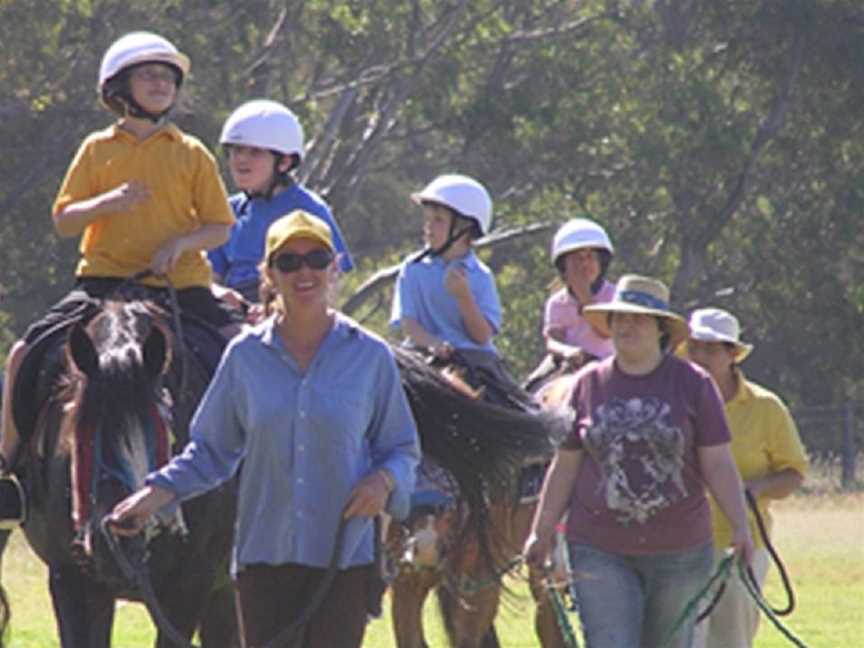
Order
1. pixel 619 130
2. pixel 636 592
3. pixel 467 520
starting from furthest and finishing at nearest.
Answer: pixel 619 130
pixel 467 520
pixel 636 592

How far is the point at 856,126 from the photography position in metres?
42.8

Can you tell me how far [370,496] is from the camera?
7.66 m

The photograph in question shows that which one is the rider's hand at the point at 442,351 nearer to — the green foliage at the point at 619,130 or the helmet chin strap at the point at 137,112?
the helmet chin strap at the point at 137,112

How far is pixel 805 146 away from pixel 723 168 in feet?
7.22

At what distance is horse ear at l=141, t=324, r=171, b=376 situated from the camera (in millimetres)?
9789

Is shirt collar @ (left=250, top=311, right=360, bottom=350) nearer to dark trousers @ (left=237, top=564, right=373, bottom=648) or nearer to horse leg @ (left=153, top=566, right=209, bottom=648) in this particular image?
dark trousers @ (left=237, top=564, right=373, bottom=648)

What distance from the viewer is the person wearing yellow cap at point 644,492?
30.9 ft

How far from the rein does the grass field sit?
365 centimetres

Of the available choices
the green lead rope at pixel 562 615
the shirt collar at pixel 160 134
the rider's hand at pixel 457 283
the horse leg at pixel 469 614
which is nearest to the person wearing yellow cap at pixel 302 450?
the green lead rope at pixel 562 615

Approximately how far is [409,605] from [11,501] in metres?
4.08

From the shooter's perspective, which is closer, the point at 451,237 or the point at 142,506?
the point at 142,506

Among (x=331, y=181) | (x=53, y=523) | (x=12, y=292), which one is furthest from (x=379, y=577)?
(x=331, y=181)

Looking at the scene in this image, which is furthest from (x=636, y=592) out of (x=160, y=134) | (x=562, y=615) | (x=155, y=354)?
(x=160, y=134)

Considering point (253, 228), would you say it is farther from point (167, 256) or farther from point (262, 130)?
point (167, 256)
